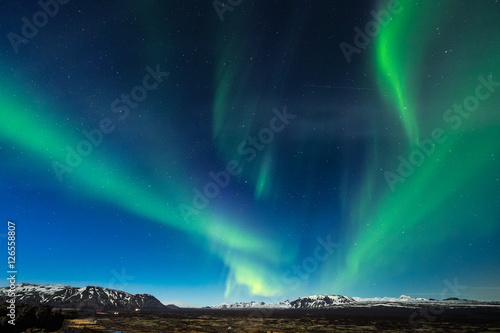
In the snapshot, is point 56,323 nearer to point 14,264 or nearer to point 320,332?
point 14,264

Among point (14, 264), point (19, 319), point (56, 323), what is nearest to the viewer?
point (14, 264)

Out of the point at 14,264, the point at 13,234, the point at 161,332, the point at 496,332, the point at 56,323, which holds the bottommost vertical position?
the point at 496,332

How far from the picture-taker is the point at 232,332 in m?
66.2

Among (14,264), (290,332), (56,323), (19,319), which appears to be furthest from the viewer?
(290,332)

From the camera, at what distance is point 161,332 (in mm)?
65188

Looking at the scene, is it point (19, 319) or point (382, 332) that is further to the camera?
point (382, 332)

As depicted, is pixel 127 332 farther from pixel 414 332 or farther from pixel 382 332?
pixel 414 332

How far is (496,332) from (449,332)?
12021 millimetres

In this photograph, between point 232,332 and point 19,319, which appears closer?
point 19,319

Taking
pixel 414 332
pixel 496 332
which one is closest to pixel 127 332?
pixel 414 332

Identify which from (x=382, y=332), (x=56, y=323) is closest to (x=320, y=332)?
(x=382, y=332)

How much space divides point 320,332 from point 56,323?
189ft

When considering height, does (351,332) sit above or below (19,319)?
below

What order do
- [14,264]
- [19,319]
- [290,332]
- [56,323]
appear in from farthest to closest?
[290,332] → [56,323] → [19,319] → [14,264]
